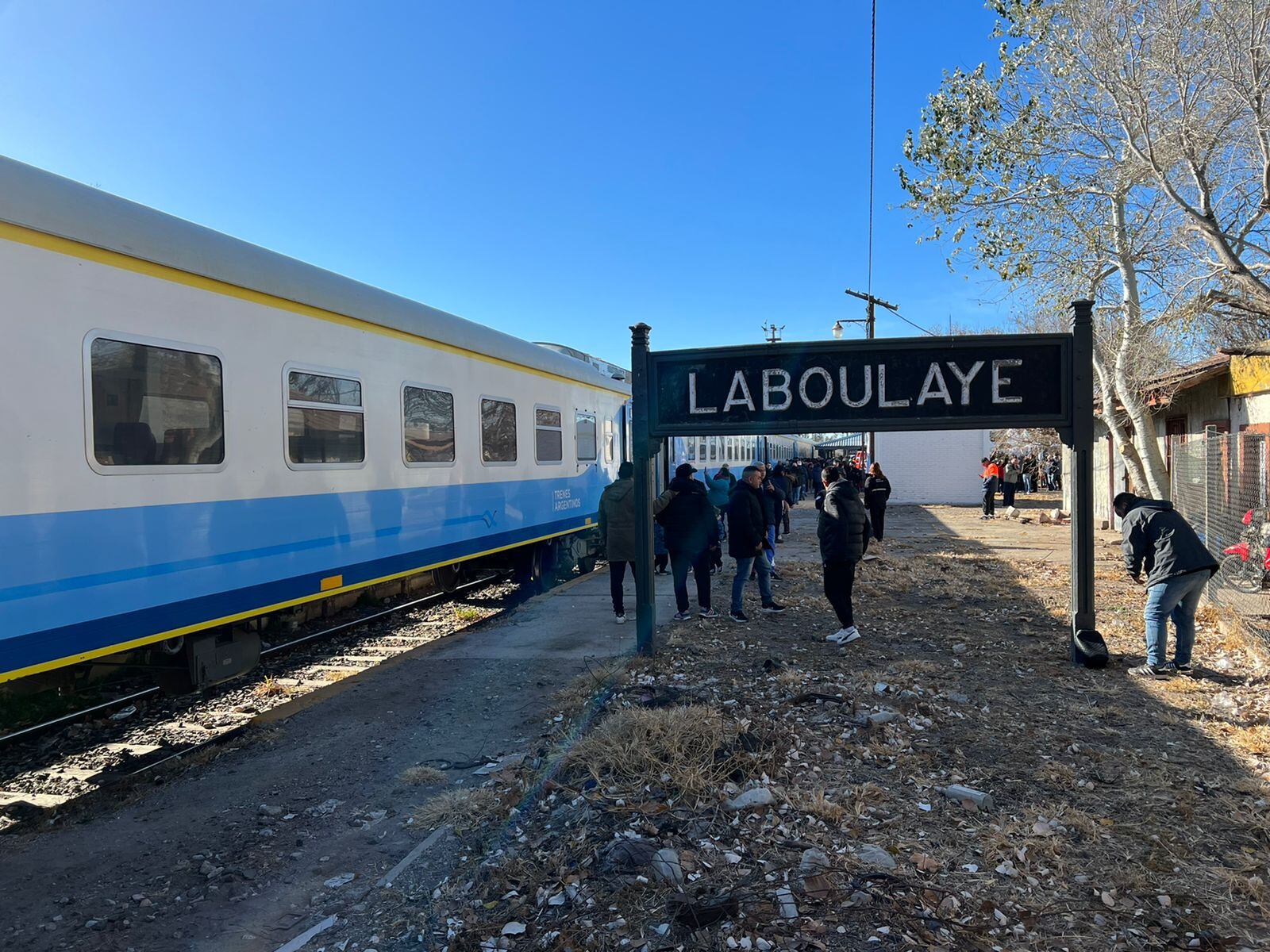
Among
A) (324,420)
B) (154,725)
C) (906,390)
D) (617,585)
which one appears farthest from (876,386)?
(154,725)

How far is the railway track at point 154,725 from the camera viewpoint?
4.63 meters

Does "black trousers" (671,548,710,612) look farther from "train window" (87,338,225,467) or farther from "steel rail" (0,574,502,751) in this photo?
"train window" (87,338,225,467)

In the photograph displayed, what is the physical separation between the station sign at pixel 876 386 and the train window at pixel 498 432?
7.58 ft

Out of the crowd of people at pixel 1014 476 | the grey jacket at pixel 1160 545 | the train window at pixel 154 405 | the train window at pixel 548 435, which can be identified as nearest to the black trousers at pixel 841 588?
the grey jacket at pixel 1160 545

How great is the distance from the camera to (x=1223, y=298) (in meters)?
8.64

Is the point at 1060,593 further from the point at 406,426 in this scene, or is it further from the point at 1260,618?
the point at 406,426

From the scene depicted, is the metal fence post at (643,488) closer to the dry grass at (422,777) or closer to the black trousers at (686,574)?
the black trousers at (686,574)

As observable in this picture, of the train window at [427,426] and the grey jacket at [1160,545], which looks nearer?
the grey jacket at [1160,545]

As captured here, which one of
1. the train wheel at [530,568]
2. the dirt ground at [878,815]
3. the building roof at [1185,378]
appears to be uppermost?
the building roof at [1185,378]

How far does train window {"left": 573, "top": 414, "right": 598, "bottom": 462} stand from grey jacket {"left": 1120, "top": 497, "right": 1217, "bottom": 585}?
656cm

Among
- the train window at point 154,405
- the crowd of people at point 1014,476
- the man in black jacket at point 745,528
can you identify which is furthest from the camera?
the crowd of people at point 1014,476

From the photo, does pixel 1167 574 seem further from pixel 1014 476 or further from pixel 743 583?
pixel 1014 476

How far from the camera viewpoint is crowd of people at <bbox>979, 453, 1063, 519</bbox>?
21.7 m

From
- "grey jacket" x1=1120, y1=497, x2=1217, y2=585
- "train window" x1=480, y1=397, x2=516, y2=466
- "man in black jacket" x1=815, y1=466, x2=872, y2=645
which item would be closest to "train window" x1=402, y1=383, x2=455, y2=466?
"train window" x1=480, y1=397, x2=516, y2=466
